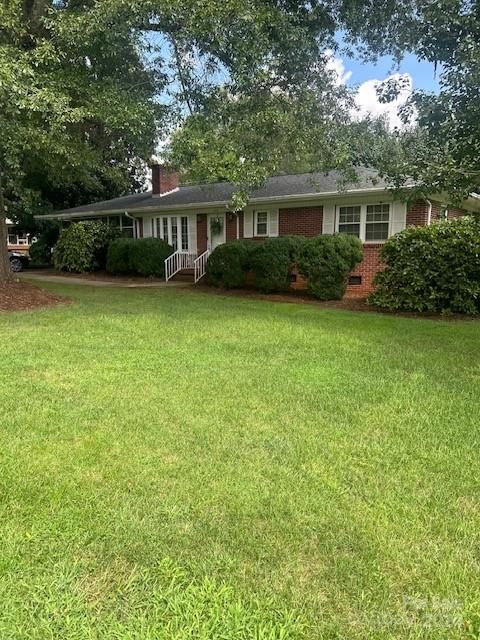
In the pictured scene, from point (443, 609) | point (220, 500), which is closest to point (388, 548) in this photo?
point (443, 609)

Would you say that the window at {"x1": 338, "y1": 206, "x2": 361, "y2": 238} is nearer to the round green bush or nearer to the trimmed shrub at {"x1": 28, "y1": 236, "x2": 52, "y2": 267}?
the round green bush

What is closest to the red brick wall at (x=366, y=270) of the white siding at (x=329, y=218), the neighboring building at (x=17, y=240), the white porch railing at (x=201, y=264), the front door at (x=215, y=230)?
the white siding at (x=329, y=218)

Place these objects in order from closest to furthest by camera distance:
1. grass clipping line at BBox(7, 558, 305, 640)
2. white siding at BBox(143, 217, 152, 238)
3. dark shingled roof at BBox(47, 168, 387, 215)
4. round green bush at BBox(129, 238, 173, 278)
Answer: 1. grass clipping line at BBox(7, 558, 305, 640)
2. dark shingled roof at BBox(47, 168, 387, 215)
3. round green bush at BBox(129, 238, 173, 278)
4. white siding at BBox(143, 217, 152, 238)

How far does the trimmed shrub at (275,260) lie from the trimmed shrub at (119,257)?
21.5 feet

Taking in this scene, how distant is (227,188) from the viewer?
1842 centimetres

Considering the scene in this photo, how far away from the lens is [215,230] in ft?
57.6

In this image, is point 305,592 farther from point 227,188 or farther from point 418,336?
point 227,188

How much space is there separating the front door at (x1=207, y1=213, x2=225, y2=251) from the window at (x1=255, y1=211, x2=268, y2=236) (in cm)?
149

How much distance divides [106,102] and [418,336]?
674cm

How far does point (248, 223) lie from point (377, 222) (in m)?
4.44

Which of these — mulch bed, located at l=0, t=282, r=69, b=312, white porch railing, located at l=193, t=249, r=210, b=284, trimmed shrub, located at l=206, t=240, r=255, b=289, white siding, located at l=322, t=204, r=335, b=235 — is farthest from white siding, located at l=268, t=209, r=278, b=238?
mulch bed, located at l=0, t=282, r=69, b=312

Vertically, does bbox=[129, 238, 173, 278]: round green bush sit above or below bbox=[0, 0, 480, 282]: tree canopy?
below

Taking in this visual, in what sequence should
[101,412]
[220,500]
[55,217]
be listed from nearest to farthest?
[220,500]
[101,412]
[55,217]

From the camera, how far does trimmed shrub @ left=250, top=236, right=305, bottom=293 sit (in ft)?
42.4
